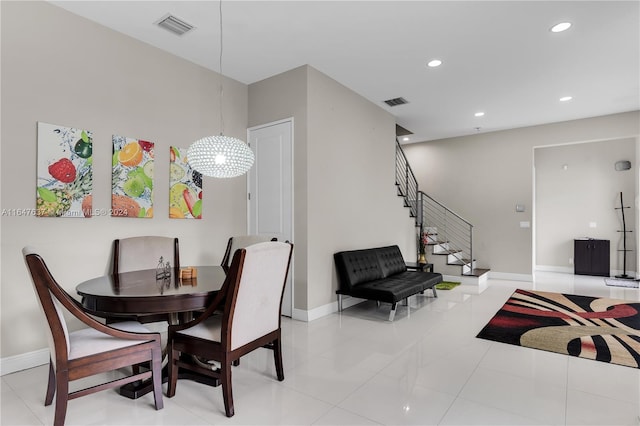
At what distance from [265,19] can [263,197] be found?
2195 mm

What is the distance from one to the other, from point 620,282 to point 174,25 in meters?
8.74

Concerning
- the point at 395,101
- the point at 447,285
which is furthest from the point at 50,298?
the point at 447,285

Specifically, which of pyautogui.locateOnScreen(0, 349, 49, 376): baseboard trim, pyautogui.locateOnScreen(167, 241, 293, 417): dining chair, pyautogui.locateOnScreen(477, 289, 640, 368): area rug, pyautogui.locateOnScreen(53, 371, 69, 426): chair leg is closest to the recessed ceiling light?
pyautogui.locateOnScreen(477, 289, 640, 368): area rug

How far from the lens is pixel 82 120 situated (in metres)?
3.23

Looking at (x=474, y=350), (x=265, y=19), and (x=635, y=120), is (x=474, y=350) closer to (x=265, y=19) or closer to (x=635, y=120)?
(x=265, y=19)

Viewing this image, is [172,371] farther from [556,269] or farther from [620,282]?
[556,269]

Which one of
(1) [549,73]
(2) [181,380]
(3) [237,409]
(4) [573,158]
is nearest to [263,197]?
(2) [181,380]

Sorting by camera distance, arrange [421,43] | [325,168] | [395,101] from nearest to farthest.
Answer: [421,43] → [325,168] → [395,101]

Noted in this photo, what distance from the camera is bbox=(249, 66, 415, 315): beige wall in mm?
4289

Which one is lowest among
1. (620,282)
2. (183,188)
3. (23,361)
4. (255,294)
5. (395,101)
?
(620,282)

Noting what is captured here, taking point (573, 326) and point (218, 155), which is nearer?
point (218, 155)

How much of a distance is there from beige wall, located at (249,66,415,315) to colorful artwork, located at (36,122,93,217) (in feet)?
7.24

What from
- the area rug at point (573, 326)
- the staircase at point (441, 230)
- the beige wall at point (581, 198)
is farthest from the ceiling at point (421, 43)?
the area rug at point (573, 326)

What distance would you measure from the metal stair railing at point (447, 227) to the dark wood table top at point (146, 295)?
19.8 feet
